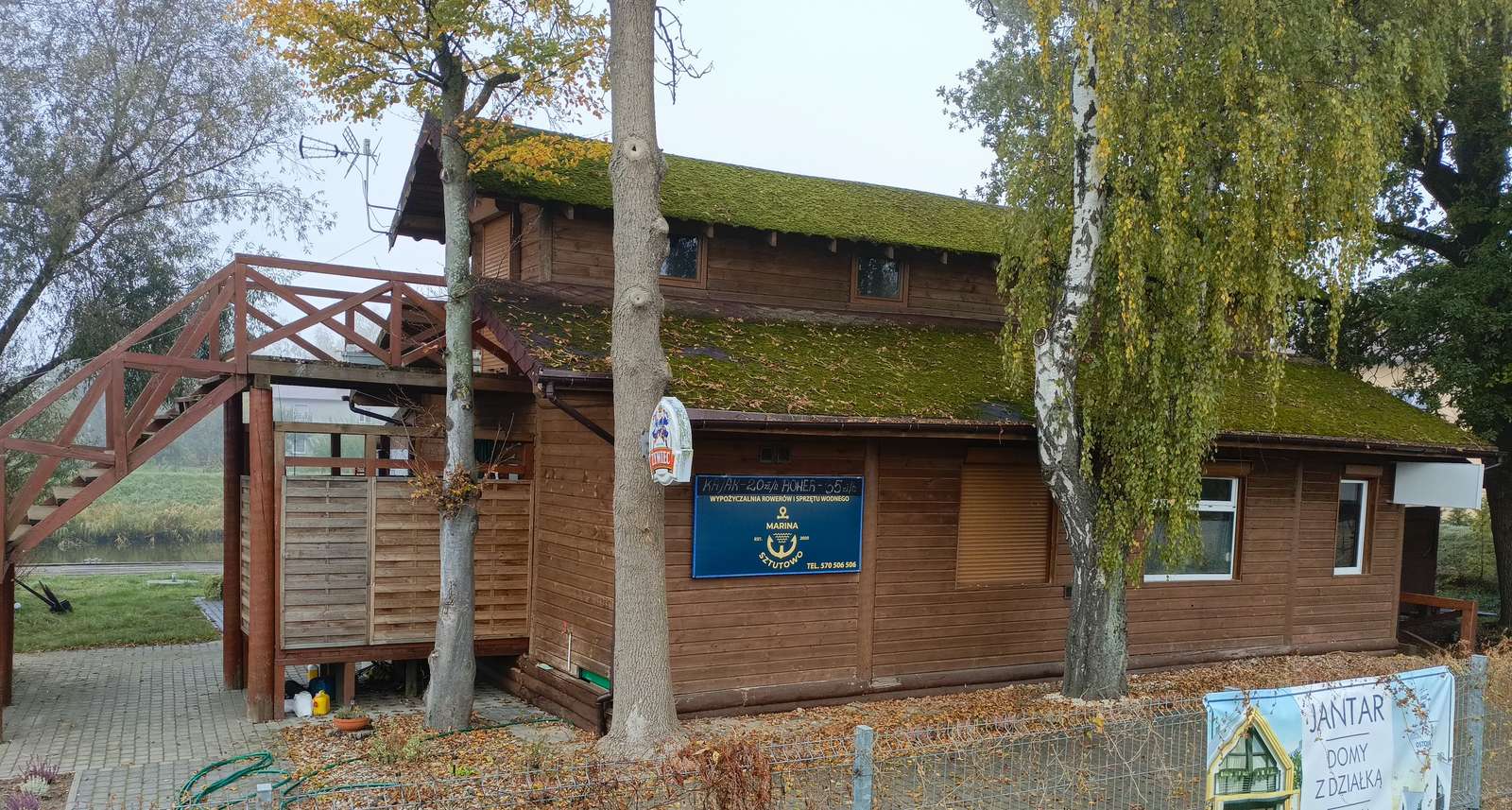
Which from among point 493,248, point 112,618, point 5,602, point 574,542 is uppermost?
point 493,248

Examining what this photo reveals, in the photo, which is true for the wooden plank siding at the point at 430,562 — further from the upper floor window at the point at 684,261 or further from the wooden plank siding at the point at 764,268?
the upper floor window at the point at 684,261

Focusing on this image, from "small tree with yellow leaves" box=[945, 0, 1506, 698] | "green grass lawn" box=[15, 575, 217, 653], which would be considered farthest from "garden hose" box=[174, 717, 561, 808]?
"green grass lawn" box=[15, 575, 217, 653]

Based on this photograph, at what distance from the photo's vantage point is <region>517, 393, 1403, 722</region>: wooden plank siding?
33.8 feet

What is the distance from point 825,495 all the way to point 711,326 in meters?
2.56

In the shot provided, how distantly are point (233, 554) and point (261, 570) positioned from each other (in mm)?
2003

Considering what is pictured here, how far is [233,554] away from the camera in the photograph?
1229 centimetres

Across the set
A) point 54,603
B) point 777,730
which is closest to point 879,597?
point 777,730

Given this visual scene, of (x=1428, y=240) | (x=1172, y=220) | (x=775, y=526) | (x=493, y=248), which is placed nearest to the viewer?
(x=1172, y=220)

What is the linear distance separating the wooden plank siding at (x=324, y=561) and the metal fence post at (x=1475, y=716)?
32.6 feet

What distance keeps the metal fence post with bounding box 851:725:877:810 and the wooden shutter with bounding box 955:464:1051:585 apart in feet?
21.8

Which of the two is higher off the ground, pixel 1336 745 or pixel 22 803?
pixel 1336 745

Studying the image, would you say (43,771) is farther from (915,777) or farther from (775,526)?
(915,777)

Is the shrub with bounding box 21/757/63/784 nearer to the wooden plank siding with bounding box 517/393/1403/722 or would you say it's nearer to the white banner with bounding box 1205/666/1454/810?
the wooden plank siding with bounding box 517/393/1403/722

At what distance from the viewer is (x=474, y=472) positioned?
1033cm
